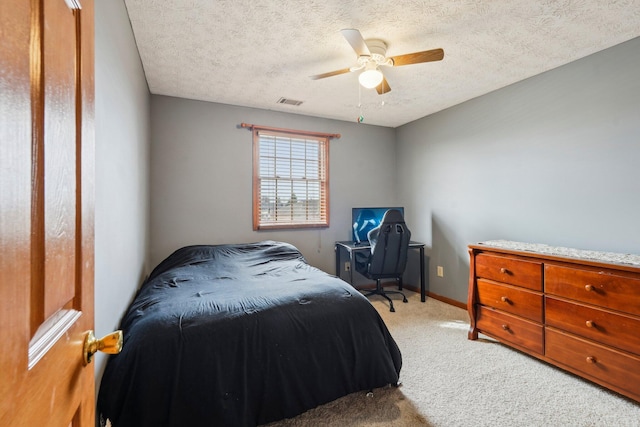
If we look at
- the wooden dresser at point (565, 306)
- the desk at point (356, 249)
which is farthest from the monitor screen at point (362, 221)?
the wooden dresser at point (565, 306)

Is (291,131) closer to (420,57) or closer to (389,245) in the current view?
(389,245)

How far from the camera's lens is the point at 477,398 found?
1841 mm

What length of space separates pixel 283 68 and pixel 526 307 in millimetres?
2811

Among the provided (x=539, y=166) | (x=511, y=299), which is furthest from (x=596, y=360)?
(x=539, y=166)

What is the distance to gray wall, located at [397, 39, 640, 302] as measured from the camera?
86.1 inches

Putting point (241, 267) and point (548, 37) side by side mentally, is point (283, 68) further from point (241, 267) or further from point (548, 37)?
point (548, 37)

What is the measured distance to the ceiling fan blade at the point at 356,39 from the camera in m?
1.77

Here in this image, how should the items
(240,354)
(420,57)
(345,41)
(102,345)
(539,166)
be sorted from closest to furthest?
(102,345), (240,354), (420,57), (345,41), (539,166)

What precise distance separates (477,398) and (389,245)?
1.73 m

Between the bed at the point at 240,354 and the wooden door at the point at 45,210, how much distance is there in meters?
0.79

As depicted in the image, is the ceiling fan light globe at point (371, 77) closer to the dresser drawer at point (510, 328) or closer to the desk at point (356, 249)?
the desk at point (356, 249)

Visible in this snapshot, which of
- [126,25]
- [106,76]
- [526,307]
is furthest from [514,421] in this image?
[126,25]

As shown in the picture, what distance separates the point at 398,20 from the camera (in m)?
1.92

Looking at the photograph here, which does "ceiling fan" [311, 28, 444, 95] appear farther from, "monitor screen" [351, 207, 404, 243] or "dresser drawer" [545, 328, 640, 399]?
"dresser drawer" [545, 328, 640, 399]
